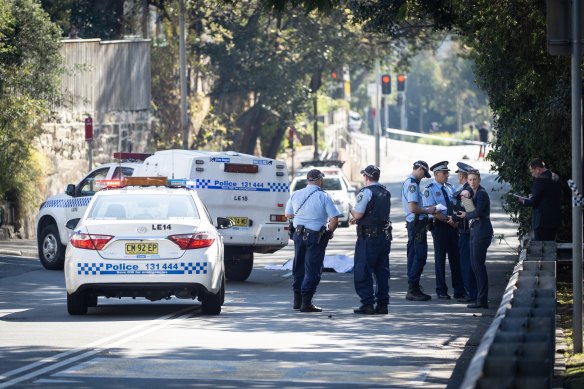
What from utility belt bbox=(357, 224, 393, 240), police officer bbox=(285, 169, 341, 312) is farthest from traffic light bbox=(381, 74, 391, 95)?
utility belt bbox=(357, 224, 393, 240)

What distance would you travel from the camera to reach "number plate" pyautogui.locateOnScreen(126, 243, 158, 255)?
17.2 metres

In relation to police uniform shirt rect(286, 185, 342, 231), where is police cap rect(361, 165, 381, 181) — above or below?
above

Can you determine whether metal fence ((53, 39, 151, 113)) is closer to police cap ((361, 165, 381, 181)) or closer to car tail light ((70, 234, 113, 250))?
police cap ((361, 165, 381, 181))

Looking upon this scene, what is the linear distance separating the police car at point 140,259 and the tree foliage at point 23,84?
13614mm

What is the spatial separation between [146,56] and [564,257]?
25.7 meters

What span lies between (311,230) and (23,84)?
1568 cm

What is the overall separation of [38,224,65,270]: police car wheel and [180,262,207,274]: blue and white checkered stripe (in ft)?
30.8

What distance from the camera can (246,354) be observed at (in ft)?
45.6

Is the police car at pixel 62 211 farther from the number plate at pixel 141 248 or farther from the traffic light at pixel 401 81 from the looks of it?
the traffic light at pixel 401 81

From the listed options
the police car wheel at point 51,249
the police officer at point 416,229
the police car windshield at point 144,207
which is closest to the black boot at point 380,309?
the police officer at point 416,229

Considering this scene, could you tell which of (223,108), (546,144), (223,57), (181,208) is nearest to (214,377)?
(181,208)

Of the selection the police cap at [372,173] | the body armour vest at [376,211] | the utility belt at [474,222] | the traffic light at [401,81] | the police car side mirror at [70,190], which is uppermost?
the traffic light at [401,81]

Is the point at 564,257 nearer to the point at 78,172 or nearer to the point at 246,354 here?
the point at 246,354

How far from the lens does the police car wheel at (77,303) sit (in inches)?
679
